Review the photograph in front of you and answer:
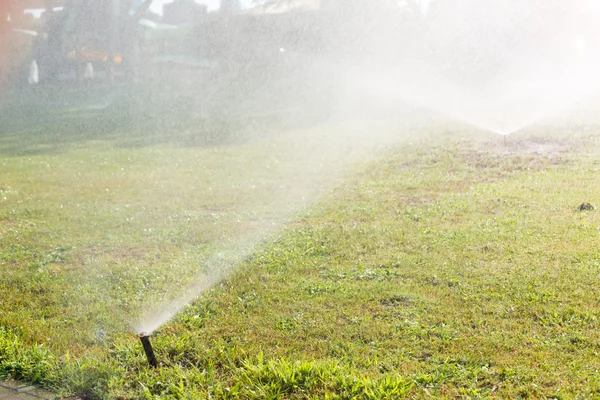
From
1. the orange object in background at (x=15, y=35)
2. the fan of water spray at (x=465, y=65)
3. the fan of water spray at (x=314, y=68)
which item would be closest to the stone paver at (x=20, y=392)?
the fan of water spray at (x=314, y=68)

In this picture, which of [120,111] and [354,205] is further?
[120,111]

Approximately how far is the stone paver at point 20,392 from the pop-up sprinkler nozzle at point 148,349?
54cm

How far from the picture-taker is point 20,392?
3.69 metres

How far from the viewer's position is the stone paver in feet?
11.9

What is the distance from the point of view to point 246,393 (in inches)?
137

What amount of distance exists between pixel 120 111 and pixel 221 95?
139 inches

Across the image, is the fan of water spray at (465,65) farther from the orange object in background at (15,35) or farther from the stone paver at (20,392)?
the orange object in background at (15,35)

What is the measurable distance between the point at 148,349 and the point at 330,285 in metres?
1.68

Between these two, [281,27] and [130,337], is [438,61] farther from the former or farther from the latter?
[130,337]

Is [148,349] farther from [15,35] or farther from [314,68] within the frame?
[15,35]

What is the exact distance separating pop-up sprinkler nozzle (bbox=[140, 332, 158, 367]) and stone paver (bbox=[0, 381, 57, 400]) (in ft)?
1.79

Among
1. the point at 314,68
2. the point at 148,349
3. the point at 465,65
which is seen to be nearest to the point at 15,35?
the point at 314,68

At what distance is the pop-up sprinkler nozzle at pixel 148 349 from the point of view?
12.0ft

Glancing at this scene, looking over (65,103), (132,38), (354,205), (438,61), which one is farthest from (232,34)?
(354,205)
